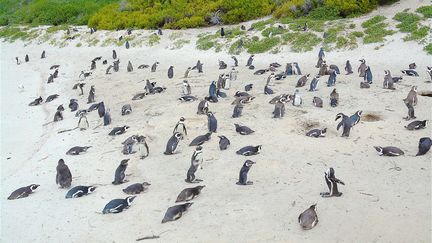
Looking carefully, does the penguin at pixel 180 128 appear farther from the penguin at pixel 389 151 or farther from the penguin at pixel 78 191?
the penguin at pixel 389 151

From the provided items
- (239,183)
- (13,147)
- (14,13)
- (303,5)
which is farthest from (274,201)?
(14,13)

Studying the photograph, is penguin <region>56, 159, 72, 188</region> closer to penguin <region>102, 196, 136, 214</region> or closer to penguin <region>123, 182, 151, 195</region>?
penguin <region>123, 182, 151, 195</region>

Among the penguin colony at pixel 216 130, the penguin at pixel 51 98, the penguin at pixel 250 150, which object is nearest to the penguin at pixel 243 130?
the penguin colony at pixel 216 130

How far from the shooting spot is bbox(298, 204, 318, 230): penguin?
23.3 feet

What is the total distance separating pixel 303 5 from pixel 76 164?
1588 cm

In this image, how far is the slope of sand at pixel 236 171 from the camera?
7371 millimetres

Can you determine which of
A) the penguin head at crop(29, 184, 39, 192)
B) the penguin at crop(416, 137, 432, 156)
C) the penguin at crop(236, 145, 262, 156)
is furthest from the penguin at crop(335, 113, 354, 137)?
the penguin head at crop(29, 184, 39, 192)

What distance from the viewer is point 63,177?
955 cm

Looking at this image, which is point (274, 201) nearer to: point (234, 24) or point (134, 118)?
point (134, 118)

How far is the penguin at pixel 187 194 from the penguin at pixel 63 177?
2404 mm

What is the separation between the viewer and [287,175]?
902 cm

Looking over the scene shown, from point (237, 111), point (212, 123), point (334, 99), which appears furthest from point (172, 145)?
point (334, 99)

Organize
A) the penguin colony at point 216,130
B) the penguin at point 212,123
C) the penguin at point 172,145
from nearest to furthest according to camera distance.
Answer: the penguin colony at point 216,130
the penguin at point 172,145
the penguin at point 212,123

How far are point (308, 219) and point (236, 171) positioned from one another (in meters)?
2.57
